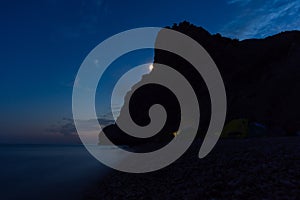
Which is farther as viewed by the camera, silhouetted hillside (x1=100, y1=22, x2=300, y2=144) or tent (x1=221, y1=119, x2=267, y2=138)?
silhouetted hillside (x1=100, y1=22, x2=300, y2=144)

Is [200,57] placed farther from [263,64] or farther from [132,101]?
[132,101]

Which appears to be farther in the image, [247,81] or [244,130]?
[247,81]

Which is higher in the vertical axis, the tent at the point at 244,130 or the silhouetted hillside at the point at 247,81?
the silhouetted hillside at the point at 247,81

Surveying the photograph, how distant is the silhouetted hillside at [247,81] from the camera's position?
46.2 meters

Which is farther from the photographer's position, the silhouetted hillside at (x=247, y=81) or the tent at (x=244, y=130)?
the silhouetted hillside at (x=247, y=81)

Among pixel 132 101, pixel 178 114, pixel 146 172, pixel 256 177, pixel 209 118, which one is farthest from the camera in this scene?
pixel 132 101

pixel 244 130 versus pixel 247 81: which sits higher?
pixel 247 81

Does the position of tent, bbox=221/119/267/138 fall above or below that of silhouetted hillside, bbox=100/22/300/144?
below

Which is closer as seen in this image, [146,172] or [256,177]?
[256,177]

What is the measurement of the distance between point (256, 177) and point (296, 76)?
5177 centimetres

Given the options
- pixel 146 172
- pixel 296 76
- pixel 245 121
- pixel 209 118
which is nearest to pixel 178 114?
pixel 209 118

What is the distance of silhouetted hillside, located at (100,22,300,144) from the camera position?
4619cm

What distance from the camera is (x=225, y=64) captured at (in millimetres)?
74375

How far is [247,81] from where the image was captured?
65.1 meters
